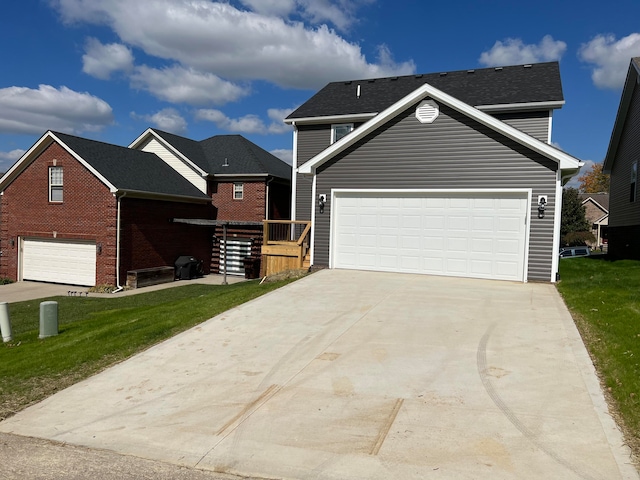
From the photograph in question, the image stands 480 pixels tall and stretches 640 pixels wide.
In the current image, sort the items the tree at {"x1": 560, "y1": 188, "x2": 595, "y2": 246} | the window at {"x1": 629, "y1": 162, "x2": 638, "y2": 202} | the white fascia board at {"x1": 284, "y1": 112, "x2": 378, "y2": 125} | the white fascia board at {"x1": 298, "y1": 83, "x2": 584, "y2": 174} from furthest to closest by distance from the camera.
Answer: the tree at {"x1": 560, "y1": 188, "x2": 595, "y2": 246} → the white fascia board at {"x1": 284, "y1": 112, "x2": 378, "y2": 125} → the window at {"x1": 629, "y1": 162, "x2": 638, "y2": 202} → the white fascia board at {"x1": 298, "y1": 83, "x2": 584, "y2": 174}

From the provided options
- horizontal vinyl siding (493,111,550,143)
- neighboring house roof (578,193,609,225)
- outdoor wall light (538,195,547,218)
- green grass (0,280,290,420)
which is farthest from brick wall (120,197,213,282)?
neighboring house roof (578,193,609,225)

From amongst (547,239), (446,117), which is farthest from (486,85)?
(547,239)

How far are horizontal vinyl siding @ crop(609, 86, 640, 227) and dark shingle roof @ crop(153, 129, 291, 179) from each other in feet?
53.8

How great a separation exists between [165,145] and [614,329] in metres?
24.1

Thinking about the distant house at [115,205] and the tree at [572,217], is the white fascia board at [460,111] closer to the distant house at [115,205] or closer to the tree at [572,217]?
the distant house at [115,205]

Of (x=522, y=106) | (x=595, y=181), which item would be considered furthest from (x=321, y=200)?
(x=595, y=181)

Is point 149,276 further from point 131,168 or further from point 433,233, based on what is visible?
point 433,233

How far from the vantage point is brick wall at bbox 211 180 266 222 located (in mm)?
25766

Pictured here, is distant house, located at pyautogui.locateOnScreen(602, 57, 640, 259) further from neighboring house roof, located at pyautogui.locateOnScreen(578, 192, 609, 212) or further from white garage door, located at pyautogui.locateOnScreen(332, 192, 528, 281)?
neighboring house roof, located at pyautogui.locateOnScreen(578, 192, 609, 212)

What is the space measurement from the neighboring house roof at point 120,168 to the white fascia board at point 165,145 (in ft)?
3.03

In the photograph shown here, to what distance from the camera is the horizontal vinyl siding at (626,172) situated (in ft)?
62.1

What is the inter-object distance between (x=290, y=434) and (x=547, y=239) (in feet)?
32.3

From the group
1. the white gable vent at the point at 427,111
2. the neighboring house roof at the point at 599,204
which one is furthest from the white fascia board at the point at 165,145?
the neighboring house roof at the point at 599,204

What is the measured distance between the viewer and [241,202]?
2614 centimetres
